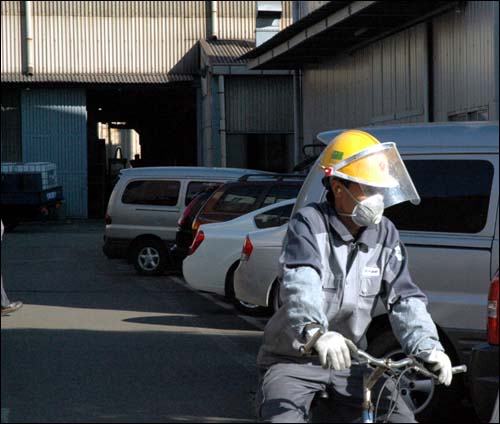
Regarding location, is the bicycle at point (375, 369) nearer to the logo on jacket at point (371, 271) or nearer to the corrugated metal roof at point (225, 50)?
the logo on jacket at point (371, 271)

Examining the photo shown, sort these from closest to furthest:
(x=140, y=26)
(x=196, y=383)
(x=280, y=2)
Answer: (x=196, y=383)
(x=280, y=2)
(x=140, y=26)

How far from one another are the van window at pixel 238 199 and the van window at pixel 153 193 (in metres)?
3.42

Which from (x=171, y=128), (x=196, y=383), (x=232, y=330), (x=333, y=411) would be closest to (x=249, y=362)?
(x=196, y=383)

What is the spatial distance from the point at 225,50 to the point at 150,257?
18.6m

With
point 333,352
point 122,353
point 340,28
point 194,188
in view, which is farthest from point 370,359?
point 340,28

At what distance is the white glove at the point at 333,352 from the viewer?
3395 mm

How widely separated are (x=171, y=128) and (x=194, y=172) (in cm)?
3182

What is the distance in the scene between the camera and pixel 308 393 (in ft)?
12.4

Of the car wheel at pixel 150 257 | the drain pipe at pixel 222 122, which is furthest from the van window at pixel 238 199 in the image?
the drain pipe at pixel 222 122

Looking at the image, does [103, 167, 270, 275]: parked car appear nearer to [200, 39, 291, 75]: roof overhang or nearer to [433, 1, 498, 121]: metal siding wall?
[433, 1, 498, 121]: metal siding wall

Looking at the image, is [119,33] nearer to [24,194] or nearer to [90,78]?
[90,78]

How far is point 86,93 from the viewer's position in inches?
1537

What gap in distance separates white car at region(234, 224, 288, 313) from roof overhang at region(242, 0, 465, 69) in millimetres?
7418

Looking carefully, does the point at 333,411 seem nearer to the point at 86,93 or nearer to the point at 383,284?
the point at 383,284
